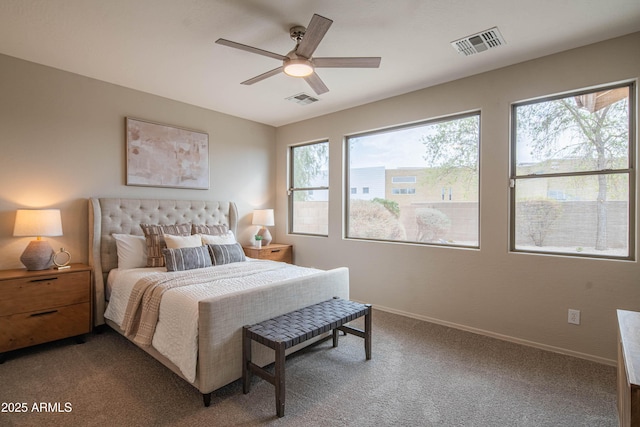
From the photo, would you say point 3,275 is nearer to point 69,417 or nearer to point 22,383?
point 22,383

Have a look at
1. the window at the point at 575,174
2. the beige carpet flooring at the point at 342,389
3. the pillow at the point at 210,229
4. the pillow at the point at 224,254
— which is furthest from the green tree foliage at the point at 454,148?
the pillow at the point at 210,229

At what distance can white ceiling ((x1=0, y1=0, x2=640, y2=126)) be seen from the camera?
2234mm

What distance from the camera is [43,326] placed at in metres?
2.79

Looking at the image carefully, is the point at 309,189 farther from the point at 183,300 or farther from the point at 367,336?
the point at 183,300

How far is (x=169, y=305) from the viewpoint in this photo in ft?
7.70

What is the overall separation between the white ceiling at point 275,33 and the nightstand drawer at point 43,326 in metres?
2.35

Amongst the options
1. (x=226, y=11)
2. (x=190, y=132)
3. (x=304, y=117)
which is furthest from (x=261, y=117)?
(x=226, y=11)

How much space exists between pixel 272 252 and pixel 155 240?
1716 millimetres

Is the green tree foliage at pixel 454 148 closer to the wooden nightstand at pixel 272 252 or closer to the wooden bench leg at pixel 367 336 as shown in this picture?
the wooden bench leg at pixel 367 336

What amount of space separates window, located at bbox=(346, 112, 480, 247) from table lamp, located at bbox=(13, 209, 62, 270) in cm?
331

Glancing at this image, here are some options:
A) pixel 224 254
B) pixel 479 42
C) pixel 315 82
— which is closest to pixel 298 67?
pixel 315 82

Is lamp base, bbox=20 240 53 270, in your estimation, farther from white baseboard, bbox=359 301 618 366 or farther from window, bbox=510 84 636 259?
window, bbox=510 84 636 259

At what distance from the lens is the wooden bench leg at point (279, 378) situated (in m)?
1.97

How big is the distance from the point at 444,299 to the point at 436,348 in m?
0.70
